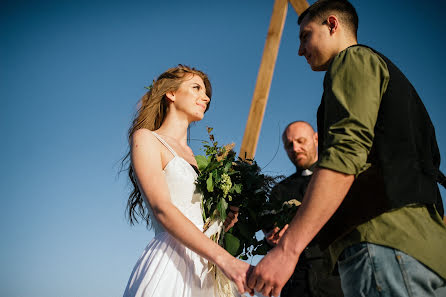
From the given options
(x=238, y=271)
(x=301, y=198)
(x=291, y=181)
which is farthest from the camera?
(x=291, y=181)

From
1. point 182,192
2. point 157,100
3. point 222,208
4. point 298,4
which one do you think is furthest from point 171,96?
point 298,4

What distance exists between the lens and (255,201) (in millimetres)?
2020

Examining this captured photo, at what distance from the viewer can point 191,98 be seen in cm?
236

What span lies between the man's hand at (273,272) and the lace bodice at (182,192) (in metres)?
0.52

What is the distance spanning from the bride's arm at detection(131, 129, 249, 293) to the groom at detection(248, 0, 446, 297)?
211 millimetres

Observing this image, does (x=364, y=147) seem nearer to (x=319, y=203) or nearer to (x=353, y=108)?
(x=353, y=108)

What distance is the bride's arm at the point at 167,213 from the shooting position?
5.06 feet

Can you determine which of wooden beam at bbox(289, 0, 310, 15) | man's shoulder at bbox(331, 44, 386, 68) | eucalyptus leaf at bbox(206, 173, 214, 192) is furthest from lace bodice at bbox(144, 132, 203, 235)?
wooden beam at bbox(289, 0, 310, 15)

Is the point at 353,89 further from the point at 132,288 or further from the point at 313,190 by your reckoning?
the point at 132,288

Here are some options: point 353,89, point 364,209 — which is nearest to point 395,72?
point 353,89

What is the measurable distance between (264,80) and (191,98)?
65.2 inches

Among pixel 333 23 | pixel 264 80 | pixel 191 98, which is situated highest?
pixel 264 80

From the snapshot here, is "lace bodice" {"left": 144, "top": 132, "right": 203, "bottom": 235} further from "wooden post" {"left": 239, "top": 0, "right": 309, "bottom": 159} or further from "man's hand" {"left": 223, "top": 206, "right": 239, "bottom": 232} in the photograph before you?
"wooden post" {"left": 239, "top": 0, "right": 309, "bottom": 159}

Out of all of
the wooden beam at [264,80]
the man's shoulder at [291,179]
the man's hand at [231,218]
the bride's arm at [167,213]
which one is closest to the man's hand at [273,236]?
the man's hand at [231,218]
